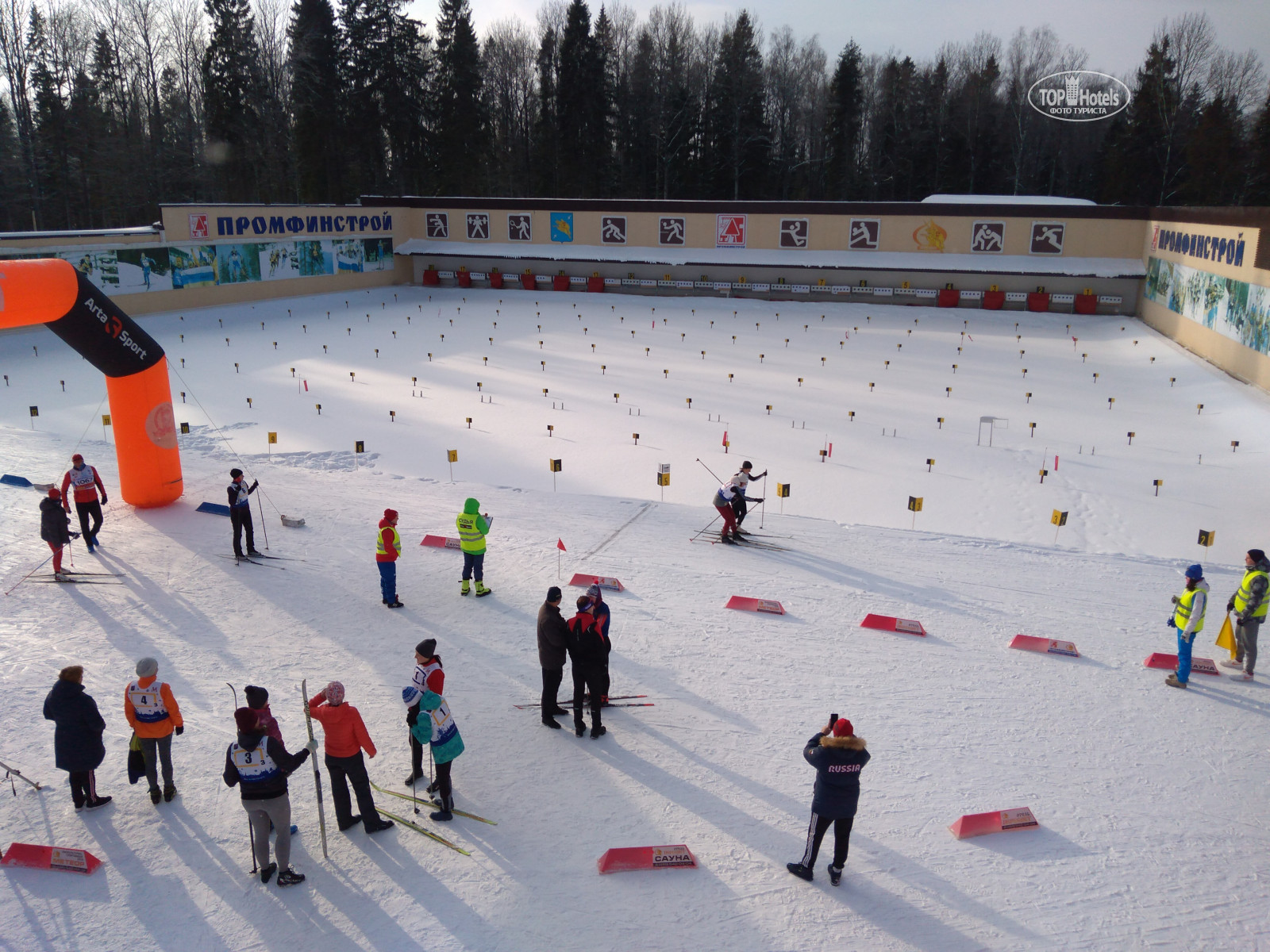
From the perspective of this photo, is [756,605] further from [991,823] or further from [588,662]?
[991,823]

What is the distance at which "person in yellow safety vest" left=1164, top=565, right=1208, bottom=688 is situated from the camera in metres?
7.58

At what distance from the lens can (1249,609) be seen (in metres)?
7.91

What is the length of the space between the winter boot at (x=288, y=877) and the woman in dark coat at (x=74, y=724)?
1.68 metres

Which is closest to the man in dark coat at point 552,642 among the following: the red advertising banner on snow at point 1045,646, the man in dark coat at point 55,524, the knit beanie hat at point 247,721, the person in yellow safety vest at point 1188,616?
the knit beanie hat at point 247,721

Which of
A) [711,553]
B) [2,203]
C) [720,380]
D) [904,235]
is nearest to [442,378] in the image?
[720,380]

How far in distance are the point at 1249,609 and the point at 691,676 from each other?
5191 mm

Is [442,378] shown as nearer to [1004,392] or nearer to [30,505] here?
[30,505]

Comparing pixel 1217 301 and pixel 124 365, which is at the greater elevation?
pixel 1217 301

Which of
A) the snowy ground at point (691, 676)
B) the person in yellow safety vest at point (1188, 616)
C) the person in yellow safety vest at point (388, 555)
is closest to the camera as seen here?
the snowy ground at point (691, 676)

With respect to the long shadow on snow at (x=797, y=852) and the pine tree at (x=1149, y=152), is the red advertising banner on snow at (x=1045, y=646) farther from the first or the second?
the pine tree at (x=1149, y=152)

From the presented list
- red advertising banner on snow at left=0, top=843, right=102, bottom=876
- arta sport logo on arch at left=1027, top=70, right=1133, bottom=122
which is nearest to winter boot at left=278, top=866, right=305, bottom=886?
red advertising banner on snow at left=0, top=843, right=102, bottom=876

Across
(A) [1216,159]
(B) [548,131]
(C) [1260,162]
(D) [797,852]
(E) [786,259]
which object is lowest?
(D) [797,852]

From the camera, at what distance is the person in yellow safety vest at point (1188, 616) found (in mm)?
7578

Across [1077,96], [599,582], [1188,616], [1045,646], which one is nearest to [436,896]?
[599,582]
